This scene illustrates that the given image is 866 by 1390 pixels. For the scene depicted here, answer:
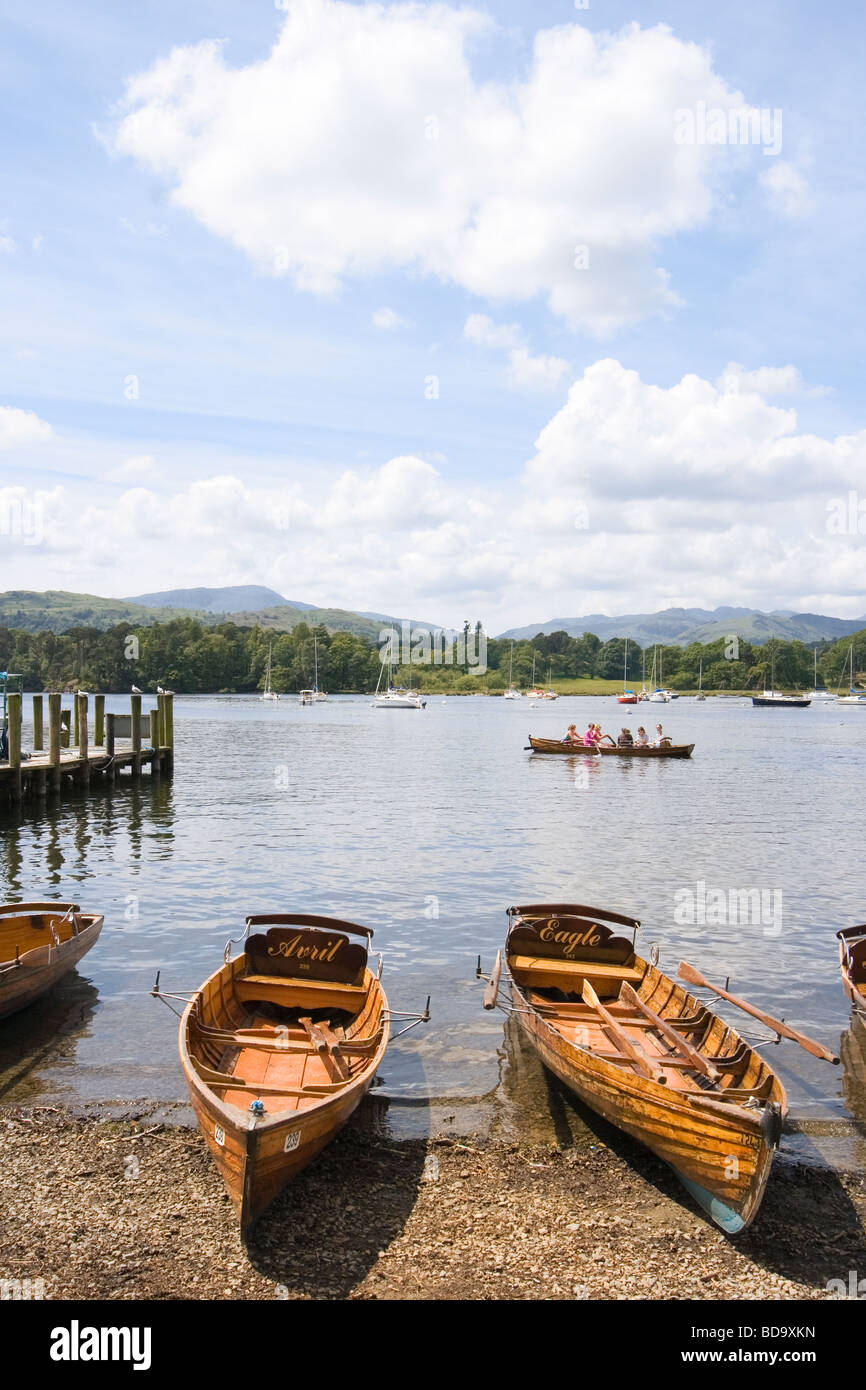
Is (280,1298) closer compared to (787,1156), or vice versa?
(280,1298)

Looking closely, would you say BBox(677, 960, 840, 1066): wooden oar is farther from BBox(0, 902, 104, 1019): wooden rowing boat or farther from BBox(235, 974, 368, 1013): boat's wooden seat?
BBox(0, 902, 104, 1019): wooden rowing boat

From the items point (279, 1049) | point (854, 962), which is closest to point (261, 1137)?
point (279, 1049)

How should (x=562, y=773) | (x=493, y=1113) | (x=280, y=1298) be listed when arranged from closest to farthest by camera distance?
(x=280, y=1298)
(x=493, y=1113)
(x=562, y=773)

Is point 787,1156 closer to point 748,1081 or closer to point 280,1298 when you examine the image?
point 748,1081

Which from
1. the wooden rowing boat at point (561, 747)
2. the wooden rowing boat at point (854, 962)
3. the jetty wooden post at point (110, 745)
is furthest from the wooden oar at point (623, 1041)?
the wooden rowing boat at point (561, 747)

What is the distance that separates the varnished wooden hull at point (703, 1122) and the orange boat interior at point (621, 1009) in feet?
0.23

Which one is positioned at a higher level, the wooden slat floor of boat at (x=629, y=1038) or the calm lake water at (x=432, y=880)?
the wooden slat floor of boat at (x=629, y=1038)

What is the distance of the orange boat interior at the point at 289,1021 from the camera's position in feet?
33.6

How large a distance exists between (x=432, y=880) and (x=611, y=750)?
4577cm

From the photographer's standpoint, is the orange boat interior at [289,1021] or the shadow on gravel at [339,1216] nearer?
the shadow on gravel at [339,1216]

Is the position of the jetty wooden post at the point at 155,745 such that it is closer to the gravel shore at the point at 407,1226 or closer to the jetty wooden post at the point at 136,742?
the jetty wooden post at the point at 136,742

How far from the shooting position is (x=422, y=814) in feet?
131
